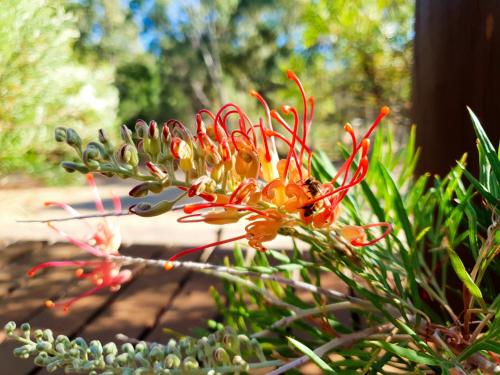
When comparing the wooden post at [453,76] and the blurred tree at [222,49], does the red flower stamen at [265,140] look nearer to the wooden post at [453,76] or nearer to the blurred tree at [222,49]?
the wooden post at [453,76]

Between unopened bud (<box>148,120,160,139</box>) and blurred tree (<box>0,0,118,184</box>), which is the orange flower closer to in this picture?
unopened bud (<box>148,120,160,139</box>)

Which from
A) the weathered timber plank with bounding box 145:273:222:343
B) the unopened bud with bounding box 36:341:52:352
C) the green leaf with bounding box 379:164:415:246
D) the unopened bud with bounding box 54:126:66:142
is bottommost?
the weathered timber plank with bounding box 145:273:222:343

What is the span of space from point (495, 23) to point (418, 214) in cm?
19

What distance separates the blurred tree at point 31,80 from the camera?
3.14 feet

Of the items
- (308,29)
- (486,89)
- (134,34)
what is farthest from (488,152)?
(134,34)

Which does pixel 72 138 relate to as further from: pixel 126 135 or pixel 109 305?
pixel 109 305

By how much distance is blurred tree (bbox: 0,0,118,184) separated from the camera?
3.14 ft

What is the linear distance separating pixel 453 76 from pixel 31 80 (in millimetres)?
908

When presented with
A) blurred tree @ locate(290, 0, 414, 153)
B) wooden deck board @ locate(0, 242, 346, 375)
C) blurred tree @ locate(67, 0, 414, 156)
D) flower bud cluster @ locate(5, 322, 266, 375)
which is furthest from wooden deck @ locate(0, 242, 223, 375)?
blurred tree @ locate(67, 0, 414, 156)

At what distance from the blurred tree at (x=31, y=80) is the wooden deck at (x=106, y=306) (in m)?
0.37

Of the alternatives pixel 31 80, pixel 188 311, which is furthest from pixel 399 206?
pixel 31 80

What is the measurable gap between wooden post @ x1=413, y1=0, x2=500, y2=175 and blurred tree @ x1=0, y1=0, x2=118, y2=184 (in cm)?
75

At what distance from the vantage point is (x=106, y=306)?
0.62 meters

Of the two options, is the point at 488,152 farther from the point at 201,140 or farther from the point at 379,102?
the point at 379,102
